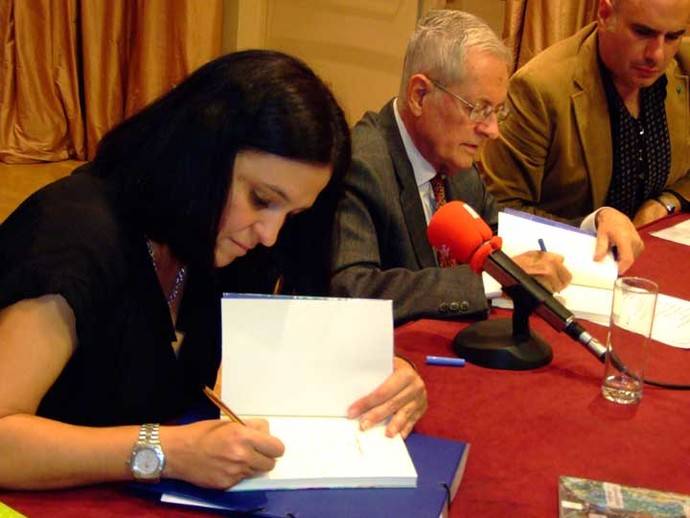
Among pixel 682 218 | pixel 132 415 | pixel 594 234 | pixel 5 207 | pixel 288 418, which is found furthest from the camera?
pixel 5 207

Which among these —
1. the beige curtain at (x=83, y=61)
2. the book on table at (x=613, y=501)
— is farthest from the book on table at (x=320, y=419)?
the beige curtain at (x=83, y=61)

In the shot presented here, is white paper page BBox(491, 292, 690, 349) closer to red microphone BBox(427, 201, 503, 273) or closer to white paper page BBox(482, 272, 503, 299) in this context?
white paper page BBox(482, 272, 503, 299)

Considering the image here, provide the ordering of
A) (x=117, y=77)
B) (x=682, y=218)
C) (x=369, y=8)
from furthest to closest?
(x=117, y=77) < (x=369, y=8) < (x=682, y=218)

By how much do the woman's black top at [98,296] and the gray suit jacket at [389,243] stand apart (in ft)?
1.47

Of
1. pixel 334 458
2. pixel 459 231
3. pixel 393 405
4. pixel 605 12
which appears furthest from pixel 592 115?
pixel 334 458

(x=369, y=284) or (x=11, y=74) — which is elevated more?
(x=369, y=284)

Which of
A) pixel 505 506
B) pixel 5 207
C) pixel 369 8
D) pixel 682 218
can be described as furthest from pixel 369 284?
pixel 369 8

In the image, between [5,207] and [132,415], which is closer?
[132,415]

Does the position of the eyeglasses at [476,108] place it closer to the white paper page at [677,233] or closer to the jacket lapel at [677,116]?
the white paper page at [677,233]

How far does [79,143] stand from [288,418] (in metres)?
3.78

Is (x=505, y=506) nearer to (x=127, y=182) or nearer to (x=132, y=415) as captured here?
(x=132, y=415)

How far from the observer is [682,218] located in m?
2.56

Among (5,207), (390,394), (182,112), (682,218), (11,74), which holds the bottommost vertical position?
(5,207)

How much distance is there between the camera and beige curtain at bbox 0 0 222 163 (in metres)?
4.42
